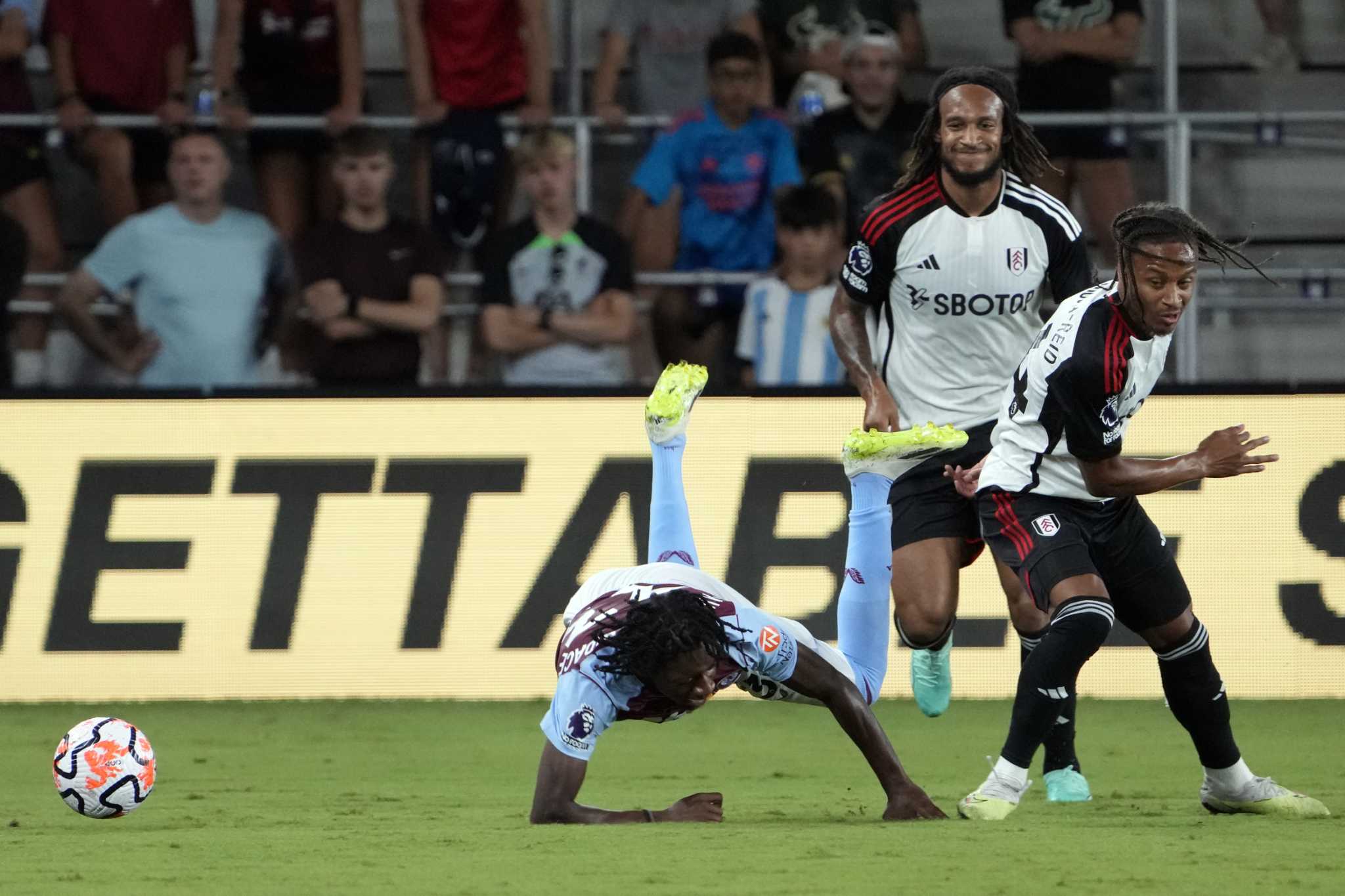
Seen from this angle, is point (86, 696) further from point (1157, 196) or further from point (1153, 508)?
point (1157, 196)

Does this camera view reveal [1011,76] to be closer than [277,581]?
No

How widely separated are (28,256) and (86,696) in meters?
3.12

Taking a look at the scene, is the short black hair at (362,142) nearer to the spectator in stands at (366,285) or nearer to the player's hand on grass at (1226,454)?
the spectator in stands at (366,285)

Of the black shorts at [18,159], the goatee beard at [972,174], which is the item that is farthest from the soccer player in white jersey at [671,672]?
the black shorts at [18,159]

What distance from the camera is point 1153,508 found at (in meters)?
9.73

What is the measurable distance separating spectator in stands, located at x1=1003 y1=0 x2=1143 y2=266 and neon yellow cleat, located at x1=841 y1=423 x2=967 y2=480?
5.38 metres

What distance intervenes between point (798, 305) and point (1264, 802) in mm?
5247

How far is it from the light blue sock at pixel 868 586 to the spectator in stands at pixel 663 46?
5533mm

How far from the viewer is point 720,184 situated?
11.4m

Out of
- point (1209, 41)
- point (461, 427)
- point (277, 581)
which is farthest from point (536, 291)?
point (1209, 41)

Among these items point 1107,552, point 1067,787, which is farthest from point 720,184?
point 1107,552

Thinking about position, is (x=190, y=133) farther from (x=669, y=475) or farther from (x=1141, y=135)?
(x=1141, y=135)

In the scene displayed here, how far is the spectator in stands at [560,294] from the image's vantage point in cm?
1107

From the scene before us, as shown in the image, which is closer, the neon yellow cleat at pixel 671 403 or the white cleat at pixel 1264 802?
the white cleat at pixel 1264 802
